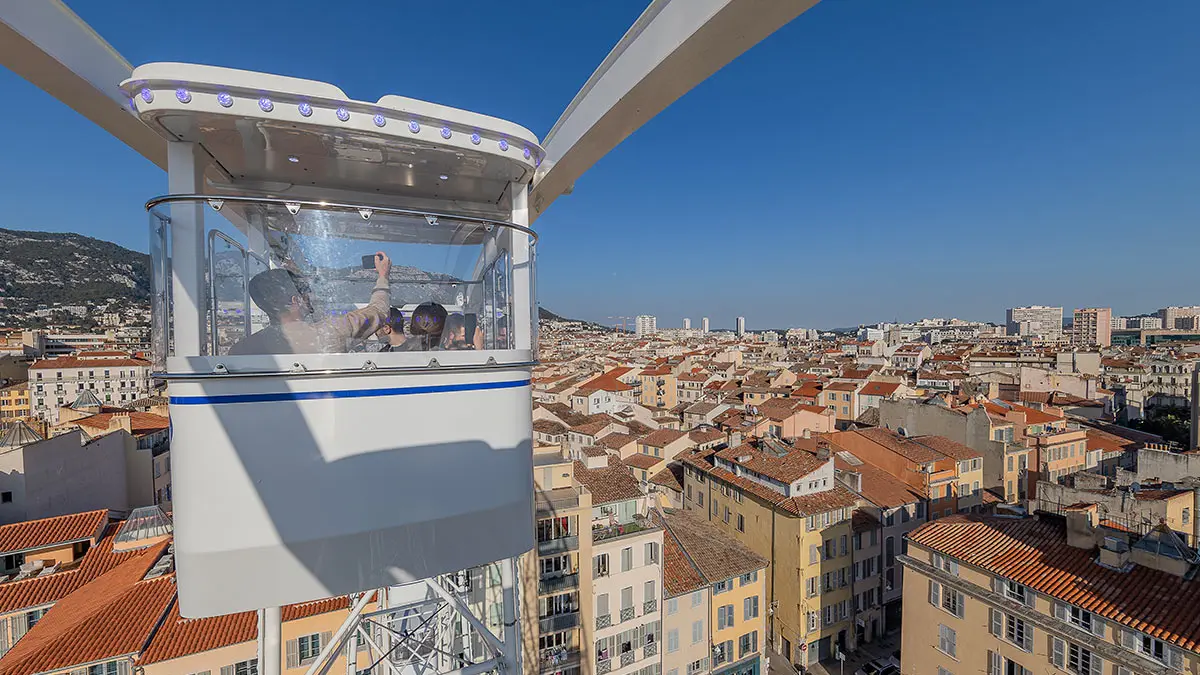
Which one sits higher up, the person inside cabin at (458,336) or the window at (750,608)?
the person inside cabin at (458,336)

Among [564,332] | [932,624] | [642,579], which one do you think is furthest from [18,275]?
[932,624]

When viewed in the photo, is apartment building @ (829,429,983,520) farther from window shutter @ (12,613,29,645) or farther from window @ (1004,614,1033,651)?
window shutter @ (12,613,29,645)

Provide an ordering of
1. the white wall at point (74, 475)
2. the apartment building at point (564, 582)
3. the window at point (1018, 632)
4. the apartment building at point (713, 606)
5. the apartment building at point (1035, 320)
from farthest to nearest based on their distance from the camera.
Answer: the apartment building at point (1035, 320) → the apartment building at point (713, 606) → the white wall at point (74, 475) → the apartment building at point (564, 582) → the window at point (1018, 632)

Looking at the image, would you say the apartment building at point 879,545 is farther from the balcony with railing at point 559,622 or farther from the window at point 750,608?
the balcony with railing at point 559,622

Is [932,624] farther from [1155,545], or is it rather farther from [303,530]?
[303,530]

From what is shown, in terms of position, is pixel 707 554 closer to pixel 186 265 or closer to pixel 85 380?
pixel 186 265

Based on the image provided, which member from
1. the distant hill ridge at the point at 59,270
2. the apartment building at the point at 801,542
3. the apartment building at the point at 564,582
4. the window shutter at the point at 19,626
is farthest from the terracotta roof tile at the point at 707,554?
the distant hill ridge at the point at 59,270

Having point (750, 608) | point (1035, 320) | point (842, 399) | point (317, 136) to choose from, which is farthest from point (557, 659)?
point (1035, 320)

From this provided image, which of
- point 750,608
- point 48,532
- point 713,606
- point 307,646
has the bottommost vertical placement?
point 750,608
